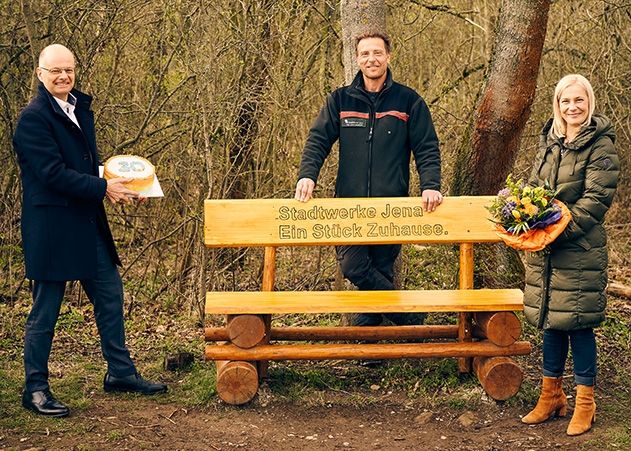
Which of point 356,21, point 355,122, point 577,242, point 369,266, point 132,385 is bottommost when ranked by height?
point 132,385

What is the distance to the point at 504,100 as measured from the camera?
238 inches

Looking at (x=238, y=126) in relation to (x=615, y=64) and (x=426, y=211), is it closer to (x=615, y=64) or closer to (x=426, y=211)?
(x=426, y=211)

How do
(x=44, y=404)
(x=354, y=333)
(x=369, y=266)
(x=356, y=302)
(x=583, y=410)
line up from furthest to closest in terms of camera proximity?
(x=369, y=266)
(x=354, y=333)
(x=356, y=302)
(x=44, y=404)
(x=583, y=410)

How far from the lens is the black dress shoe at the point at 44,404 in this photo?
→ 500 cm

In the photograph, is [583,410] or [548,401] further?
[548,401]

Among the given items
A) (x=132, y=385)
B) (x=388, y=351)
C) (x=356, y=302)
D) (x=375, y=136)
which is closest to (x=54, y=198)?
(x=132, y=385)

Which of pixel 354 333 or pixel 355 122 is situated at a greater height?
pixel 355 122

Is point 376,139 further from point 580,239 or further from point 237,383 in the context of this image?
point 237,383

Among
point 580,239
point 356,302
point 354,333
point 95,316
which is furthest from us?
point 354,333

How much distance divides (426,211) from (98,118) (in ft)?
10.6

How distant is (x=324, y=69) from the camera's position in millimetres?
7750

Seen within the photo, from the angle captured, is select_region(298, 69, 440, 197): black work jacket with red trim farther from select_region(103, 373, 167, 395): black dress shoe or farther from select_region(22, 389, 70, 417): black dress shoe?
select_region(22, 389, 70, 417): black dress shoe

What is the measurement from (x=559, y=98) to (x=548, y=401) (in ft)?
5.45

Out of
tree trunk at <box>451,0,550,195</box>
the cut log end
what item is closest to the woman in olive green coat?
tree trunk at <box>451,0,550,195</box>
